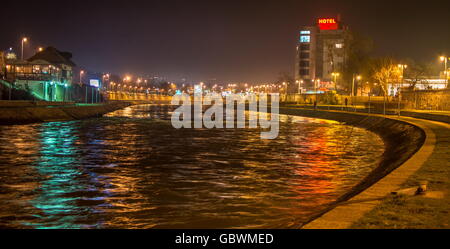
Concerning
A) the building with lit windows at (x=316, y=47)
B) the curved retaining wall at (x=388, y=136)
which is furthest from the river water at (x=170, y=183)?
the building with lit windows at (x=316, y=47)

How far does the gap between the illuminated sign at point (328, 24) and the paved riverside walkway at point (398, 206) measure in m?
176

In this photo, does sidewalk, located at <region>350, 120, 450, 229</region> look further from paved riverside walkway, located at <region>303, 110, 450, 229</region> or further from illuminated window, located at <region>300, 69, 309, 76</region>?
illuminated window, located at <region>300, 69, 309, 76</region>

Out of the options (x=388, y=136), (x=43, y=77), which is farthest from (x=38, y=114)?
(x=388, y=136)

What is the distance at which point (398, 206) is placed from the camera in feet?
31.9

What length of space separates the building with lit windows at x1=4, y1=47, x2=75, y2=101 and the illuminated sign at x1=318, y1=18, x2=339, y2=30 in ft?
333

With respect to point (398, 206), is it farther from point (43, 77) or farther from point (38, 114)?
point (43, 77)

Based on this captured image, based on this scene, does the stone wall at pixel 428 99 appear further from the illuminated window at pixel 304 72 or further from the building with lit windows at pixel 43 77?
the illuminated window at pixel 304 72

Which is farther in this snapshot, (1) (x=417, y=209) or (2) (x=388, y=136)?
(2) (x=388, y=136)

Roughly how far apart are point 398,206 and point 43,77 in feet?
241

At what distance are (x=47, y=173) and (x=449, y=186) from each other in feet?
44.8

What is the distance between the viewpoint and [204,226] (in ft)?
36.1

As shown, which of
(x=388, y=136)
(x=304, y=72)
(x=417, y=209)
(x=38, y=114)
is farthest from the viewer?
(x=304, y=72)

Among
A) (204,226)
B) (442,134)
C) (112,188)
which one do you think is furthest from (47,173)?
(442,134)
